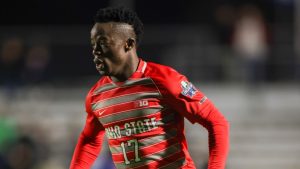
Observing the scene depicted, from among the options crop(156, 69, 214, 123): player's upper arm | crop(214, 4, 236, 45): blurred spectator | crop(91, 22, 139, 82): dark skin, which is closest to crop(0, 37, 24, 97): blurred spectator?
crop(214, 4, 236, 45): blurred spectator

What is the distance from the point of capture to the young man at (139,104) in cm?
486

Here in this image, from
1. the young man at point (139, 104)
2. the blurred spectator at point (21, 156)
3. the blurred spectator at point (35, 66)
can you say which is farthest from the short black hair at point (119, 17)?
the blurred spectator at point (35, 66)

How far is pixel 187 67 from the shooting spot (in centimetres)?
1456

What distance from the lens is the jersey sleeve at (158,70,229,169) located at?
189 inches

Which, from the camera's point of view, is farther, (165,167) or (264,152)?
(264,152)

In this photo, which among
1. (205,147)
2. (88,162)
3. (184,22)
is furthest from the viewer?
(184,22)

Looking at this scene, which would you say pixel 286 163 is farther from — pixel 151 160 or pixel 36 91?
pixel 151 160

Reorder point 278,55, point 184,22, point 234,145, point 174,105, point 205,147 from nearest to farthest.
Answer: point 174,105 < point 205,147 < point 234,145 < point 278,55 < point 184,22

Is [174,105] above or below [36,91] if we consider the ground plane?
above

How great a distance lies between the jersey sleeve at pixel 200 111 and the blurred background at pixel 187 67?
18.3 feet

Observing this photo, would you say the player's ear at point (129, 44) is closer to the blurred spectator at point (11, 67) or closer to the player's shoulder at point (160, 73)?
the player's shoulder at point (160, 73)

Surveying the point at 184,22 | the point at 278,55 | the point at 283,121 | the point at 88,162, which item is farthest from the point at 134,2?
the point at 88,162

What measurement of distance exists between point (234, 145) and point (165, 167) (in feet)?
25.4

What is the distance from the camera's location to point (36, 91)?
521 inches
